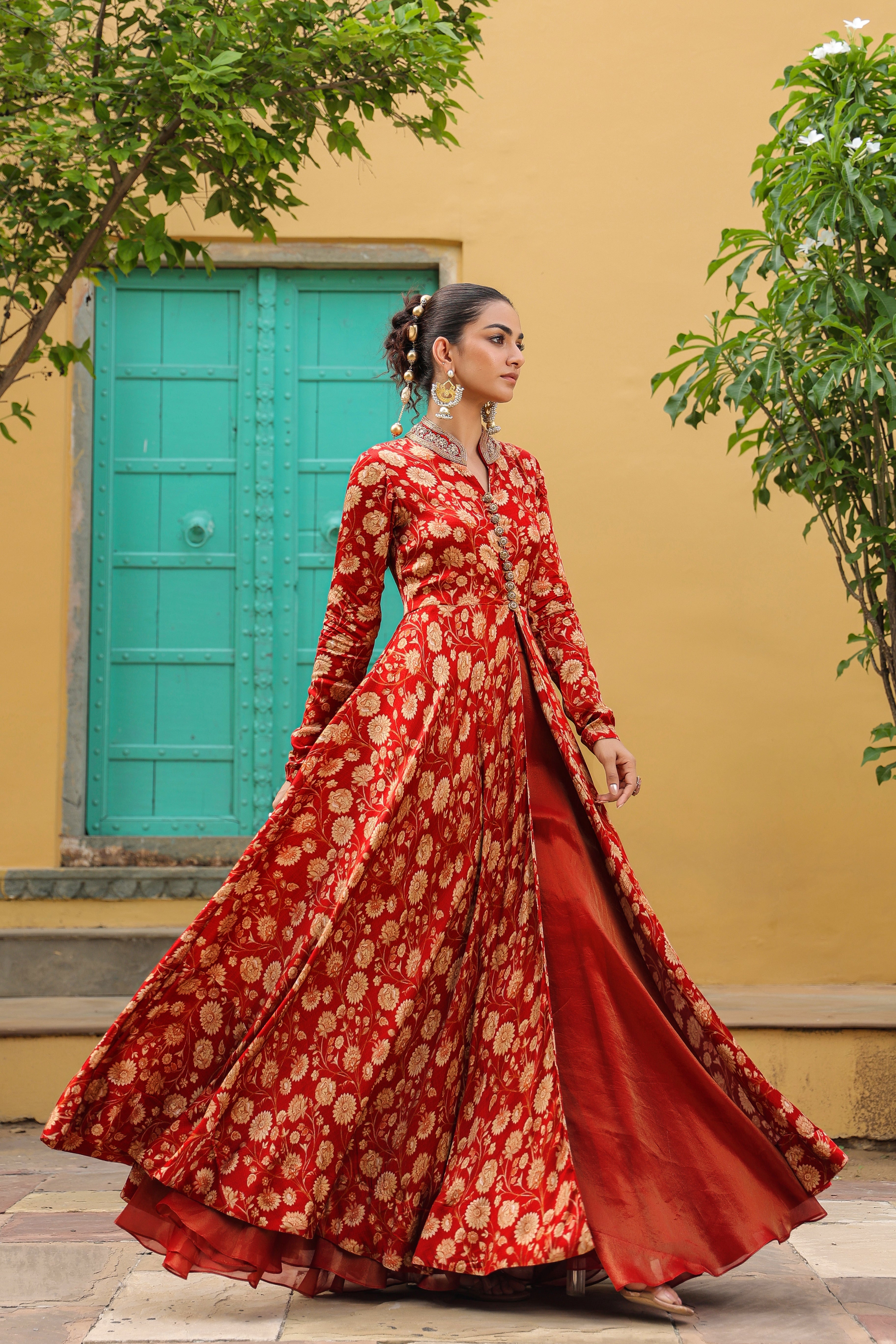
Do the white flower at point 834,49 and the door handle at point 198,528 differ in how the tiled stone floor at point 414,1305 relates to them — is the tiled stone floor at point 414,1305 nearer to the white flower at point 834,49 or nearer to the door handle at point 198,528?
the door handle at point 198,528

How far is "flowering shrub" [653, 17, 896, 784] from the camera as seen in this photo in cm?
324

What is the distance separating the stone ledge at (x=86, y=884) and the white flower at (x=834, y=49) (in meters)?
3.02

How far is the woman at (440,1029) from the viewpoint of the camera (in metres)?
2.13

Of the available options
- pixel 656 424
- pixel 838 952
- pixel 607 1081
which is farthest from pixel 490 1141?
pixel 656 424

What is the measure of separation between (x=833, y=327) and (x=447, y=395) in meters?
1.50

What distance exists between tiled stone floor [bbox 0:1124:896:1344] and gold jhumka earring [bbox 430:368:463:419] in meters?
1.58

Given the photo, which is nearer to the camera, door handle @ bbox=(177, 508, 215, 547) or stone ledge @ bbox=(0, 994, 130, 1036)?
stone ledge @ bbox=(0, 994, 130, 1036)

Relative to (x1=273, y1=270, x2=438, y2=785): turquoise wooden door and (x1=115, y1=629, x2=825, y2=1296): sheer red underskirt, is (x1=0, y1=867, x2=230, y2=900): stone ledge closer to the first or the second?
(x1=273, y1=270, x2=438, y2=785): turquoise wooden door

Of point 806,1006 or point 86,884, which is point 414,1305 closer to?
point 806,1006

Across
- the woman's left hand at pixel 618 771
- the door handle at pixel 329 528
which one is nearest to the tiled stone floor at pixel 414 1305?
the woman's left hand at pixel 618 771

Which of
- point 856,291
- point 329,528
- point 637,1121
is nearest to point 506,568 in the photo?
point 637,1121

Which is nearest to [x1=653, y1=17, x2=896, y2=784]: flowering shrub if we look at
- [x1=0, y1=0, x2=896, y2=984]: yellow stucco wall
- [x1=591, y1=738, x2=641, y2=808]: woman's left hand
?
[x1=0, y1=0, x2=896, y2=984]: yellow stucco wall

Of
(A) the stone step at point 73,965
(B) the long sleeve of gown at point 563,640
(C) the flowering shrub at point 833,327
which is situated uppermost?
(C) the flowering shrub at point 833,327

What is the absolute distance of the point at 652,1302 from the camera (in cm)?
208
